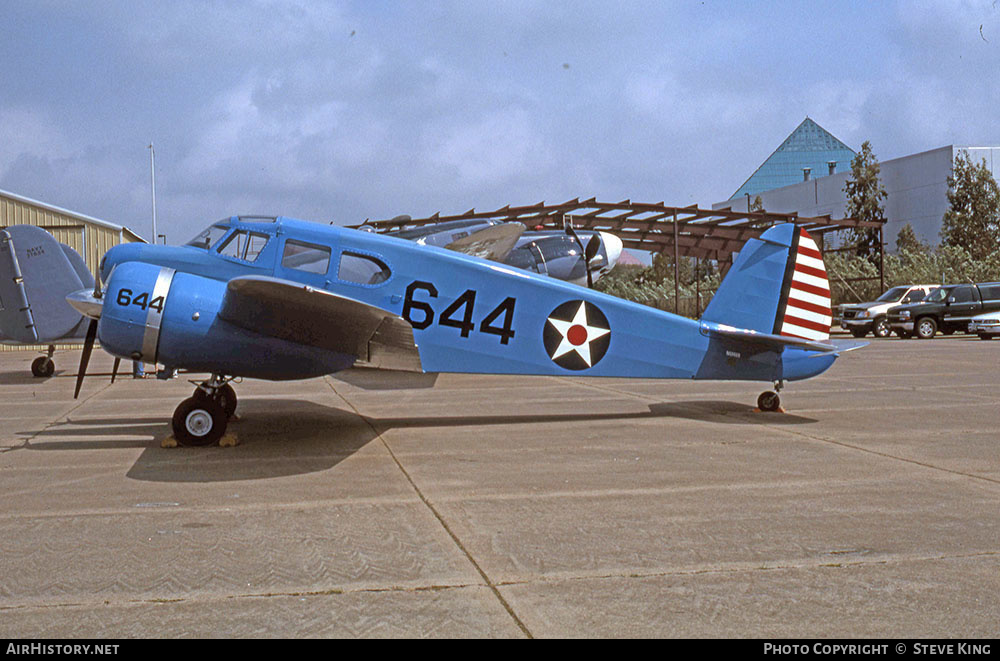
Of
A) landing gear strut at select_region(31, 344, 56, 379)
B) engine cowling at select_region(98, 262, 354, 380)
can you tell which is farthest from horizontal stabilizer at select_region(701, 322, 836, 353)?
landing gear strut at select_region(31, 344, 56, 379)

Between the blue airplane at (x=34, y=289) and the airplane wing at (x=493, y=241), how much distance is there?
7923mm

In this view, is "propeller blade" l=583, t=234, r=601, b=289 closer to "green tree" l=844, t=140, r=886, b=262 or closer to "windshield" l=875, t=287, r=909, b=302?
"windshield" l=875, t=287, r=909, b=302

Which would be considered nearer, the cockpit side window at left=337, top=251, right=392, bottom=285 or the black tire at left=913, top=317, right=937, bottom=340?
the cockpit side window at left=337, top=251, right=392, bottom=285

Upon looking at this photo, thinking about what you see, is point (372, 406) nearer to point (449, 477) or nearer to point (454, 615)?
point (449, 477)

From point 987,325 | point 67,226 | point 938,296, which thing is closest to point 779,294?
point 987,325

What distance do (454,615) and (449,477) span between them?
10.8 ft

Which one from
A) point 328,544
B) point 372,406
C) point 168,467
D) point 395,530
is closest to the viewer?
point 328,544

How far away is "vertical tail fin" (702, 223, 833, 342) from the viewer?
33.9 ft

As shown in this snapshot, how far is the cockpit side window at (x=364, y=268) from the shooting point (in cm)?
916

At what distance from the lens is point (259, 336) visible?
850 cm

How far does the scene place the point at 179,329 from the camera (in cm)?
821

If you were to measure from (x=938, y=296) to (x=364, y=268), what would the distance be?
93.6 feet

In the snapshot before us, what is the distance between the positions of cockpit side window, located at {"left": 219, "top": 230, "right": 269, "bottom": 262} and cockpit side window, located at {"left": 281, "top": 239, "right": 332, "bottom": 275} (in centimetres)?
29

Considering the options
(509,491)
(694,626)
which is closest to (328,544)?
(509,491)
